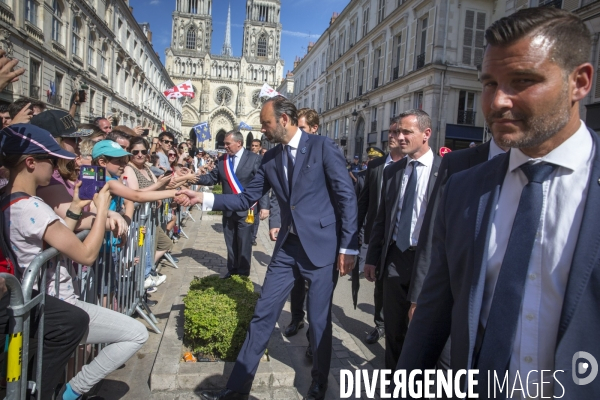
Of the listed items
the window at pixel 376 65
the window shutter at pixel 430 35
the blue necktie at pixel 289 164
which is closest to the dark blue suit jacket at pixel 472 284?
the blue necktie at pixel 289 164

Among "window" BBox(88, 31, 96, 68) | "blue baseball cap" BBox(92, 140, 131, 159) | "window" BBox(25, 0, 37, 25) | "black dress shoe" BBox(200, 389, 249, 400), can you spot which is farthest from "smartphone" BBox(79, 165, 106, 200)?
"window" BBox(88, 31, 96, 68)

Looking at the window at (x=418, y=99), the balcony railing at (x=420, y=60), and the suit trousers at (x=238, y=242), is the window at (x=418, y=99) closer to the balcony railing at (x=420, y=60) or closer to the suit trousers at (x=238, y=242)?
the balcony railing at (x=420, y=60)

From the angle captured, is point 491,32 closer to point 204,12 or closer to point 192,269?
point 192,269

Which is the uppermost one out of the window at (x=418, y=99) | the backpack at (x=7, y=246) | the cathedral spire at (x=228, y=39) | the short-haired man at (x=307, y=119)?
the cathedral spire at (x=228, y=39)

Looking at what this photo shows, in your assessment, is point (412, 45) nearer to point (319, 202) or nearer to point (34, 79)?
point (34, 79)

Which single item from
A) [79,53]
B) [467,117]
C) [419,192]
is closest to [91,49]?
[79,53]

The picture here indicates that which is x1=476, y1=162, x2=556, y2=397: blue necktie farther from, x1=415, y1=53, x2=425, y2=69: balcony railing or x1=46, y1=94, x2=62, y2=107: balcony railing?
x1=46, y1=94, x2=62, y2=107: balcony railing

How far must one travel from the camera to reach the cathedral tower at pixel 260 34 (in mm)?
81688

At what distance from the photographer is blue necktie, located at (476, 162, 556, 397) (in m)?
1.22

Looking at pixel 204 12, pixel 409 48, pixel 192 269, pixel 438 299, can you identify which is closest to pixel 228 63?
pixel 204 12

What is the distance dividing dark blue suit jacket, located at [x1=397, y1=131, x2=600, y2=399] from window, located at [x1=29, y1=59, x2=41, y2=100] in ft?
67.5

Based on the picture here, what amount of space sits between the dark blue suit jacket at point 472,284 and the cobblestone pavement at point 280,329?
79.8 inches

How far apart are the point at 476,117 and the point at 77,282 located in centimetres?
2031

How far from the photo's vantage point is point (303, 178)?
3287 millimetres
